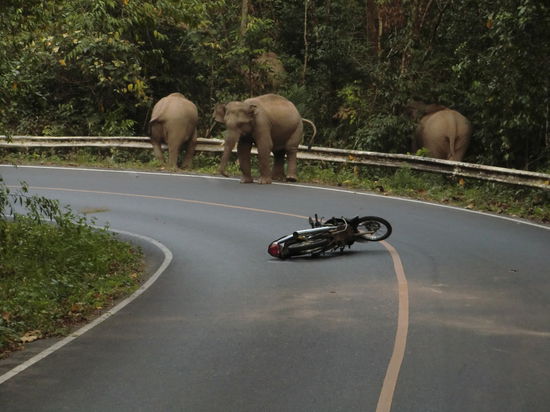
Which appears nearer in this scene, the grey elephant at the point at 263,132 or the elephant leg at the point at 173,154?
the grey elephant at the point at 263,132

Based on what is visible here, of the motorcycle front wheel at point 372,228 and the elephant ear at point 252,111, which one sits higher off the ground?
the elephant ear at point 252,111

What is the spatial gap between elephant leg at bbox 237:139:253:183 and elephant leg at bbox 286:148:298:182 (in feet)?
3.58

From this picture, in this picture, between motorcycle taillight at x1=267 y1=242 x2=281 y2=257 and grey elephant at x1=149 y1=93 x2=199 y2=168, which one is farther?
grey elephant at x1=149 y1=93 x2=199 y2=168

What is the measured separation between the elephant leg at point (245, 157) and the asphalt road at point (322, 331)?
6.10 meters

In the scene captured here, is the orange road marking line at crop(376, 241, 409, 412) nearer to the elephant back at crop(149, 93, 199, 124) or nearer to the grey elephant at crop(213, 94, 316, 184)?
the grey elephant at crop(213, 94, 316, 184)

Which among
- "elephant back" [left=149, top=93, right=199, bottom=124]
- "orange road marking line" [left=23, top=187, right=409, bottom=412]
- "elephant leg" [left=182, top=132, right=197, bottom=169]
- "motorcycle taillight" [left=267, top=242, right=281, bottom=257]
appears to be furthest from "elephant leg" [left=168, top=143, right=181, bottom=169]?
"motorcycle taillight" [left=267, top=242, right=281, bottom=257]

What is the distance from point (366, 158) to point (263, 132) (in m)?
2.97

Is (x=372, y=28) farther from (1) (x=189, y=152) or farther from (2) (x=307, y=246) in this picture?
(2) (x=307, y=246)

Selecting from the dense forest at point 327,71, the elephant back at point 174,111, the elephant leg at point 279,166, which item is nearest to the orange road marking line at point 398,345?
the dense forest at point 327,71

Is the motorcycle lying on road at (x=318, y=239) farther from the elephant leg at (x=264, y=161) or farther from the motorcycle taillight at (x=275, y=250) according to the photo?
the elephant leg at (x=264, y=161)

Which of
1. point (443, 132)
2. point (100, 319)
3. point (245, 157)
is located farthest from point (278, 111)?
point (100, 319)

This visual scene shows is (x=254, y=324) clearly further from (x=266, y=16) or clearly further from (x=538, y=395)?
(x=266, y=16)

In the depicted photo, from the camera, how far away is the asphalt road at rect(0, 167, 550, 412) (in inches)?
341

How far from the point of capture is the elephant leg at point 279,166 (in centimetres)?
2697
